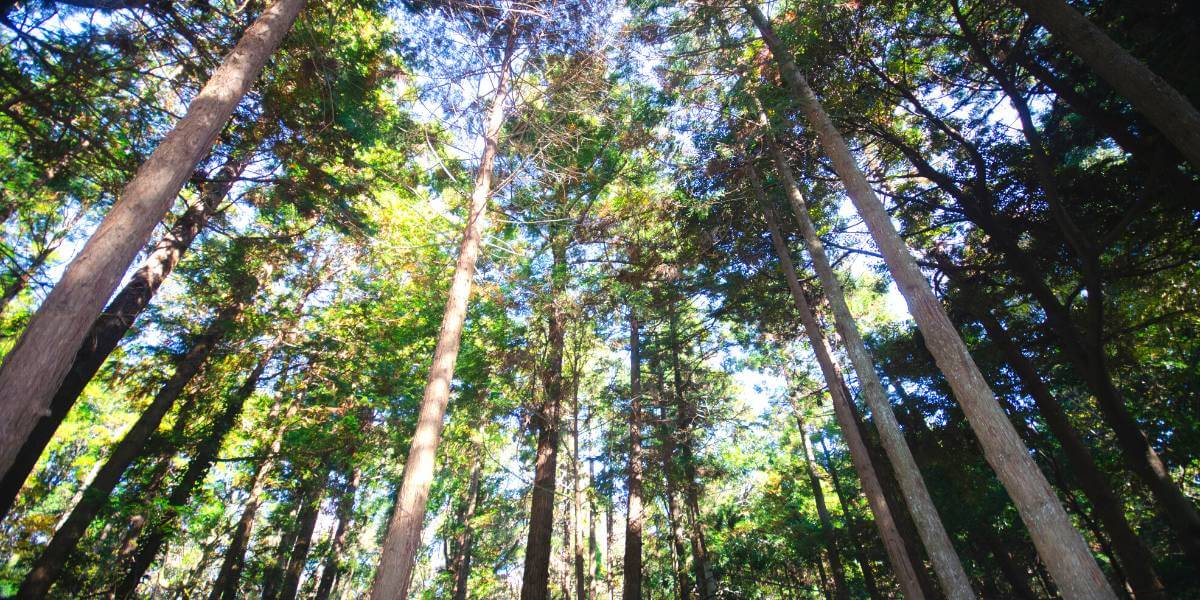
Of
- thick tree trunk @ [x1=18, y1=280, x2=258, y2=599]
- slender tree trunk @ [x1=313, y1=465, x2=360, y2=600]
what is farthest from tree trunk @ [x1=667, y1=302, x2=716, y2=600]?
thick tree trunk @ [x1=18, y1=280, x2=258, y2=599]

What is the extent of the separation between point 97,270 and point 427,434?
2.93 m

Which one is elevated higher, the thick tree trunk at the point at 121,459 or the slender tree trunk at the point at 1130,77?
the slender tree trunk at the point at 1130,77

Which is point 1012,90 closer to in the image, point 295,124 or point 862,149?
point 862,149

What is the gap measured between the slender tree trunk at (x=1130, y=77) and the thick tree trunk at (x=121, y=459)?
14.4 m

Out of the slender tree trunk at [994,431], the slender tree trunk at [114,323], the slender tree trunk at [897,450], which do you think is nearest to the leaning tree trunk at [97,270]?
the slender tree trunk at [114,323]

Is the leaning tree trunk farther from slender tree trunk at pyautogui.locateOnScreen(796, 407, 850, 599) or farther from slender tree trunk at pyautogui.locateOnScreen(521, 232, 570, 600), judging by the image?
slender tree trunk at pyautogui.locateOnScreen(796, 407, 850, 599)

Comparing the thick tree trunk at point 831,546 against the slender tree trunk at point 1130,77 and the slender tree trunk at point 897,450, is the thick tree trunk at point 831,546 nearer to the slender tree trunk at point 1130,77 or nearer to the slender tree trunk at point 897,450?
the slender tree trunk at point 897,450

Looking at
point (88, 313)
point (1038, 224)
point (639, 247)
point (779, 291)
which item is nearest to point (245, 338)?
point (88, 313)

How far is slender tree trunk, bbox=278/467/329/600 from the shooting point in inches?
440

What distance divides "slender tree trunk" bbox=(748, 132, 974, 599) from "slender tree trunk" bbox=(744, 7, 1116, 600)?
1.32 m

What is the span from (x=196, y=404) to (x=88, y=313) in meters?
9.51

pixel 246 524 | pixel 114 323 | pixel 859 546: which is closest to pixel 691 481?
pixel 859 546

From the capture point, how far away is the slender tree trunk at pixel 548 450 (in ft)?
27.7

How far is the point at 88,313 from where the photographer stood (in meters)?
3.31
